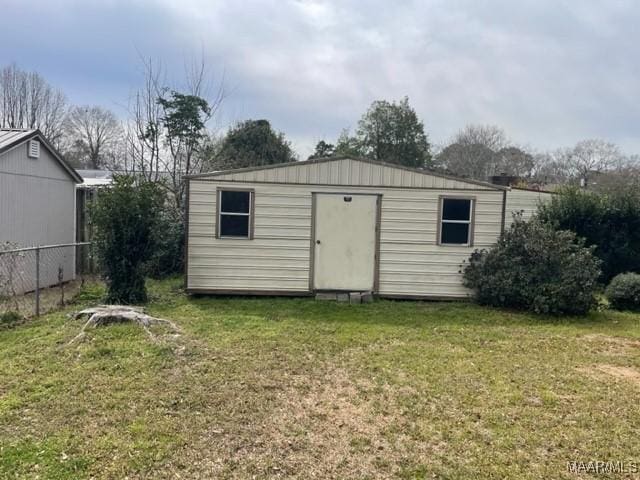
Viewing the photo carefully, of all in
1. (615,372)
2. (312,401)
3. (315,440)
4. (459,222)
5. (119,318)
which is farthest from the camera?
(459,222)

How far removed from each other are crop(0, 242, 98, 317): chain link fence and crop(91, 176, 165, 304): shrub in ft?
1.98

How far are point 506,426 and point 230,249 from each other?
6.13 meters

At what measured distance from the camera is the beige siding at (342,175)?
8797mm

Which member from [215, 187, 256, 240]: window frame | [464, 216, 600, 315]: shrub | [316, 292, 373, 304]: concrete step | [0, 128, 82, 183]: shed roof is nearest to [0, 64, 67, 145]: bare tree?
[0, 128, 82, 183]: shed roof

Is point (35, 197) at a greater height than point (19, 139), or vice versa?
point (19, 139)

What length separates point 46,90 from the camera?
28891mm

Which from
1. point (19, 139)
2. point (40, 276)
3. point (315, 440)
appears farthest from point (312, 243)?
point (19, 139)

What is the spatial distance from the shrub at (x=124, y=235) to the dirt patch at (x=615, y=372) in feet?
21.8

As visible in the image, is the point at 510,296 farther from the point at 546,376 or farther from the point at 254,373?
the point at 254,373

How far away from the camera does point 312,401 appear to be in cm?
411

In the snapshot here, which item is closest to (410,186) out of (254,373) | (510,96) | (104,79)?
(254,373)

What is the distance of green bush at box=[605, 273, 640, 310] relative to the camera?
8461mm

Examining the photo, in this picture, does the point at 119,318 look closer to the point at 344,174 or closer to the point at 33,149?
the point at 344,174

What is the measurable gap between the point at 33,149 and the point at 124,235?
3.38 meters
